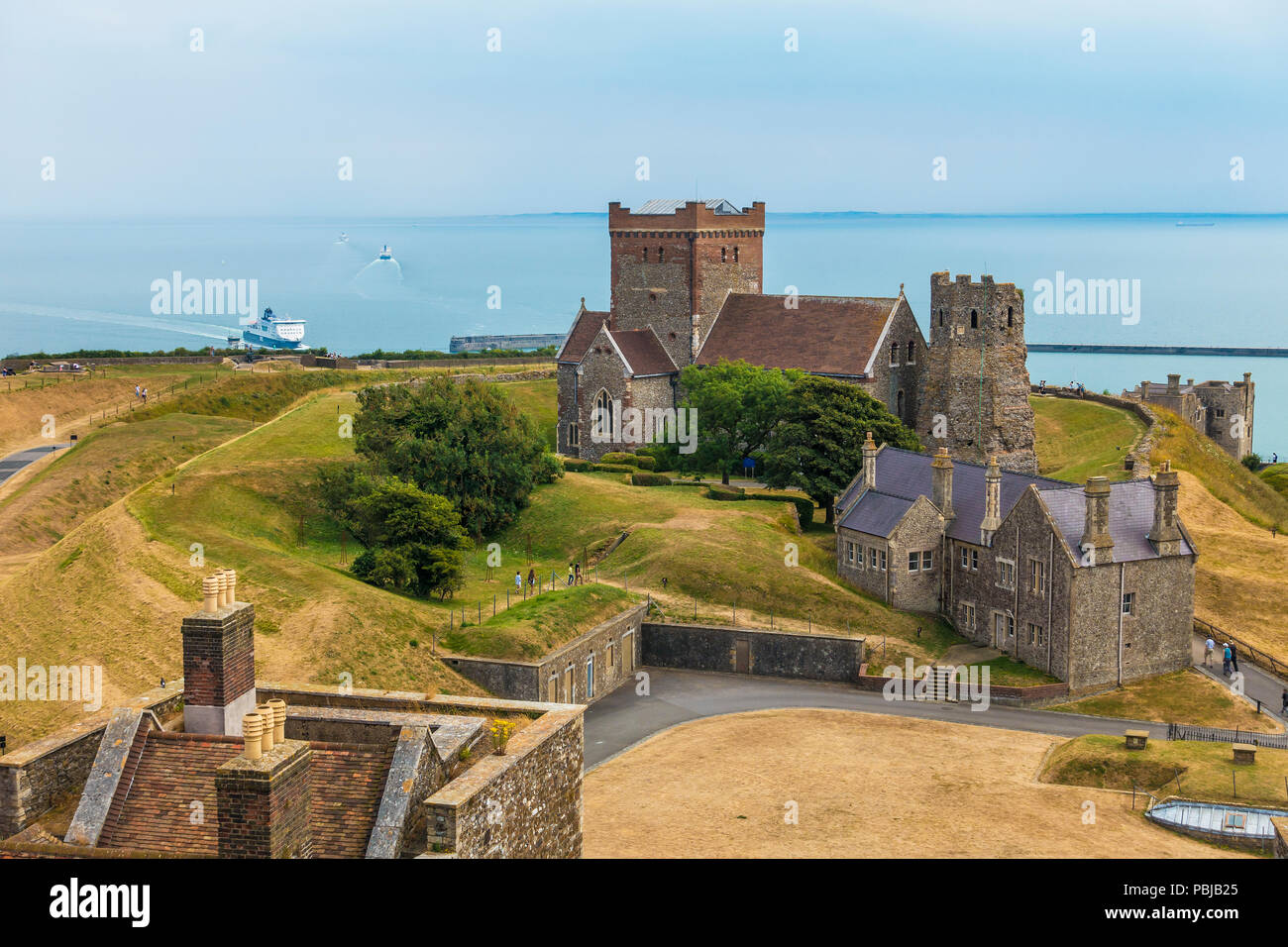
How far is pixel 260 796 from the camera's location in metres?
17.7

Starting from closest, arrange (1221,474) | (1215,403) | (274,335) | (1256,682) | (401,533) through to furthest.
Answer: (1256,682), (401,533), (1221,474), (1215,403), (274,335)

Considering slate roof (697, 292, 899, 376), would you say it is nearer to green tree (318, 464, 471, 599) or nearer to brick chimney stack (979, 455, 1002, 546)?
brick chimney stack (979, 455, 1002, 546)

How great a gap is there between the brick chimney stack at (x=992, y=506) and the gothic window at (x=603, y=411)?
35230 mm

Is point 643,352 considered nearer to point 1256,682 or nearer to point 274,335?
point 1256,682

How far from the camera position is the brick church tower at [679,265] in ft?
306

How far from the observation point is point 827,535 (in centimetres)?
7062

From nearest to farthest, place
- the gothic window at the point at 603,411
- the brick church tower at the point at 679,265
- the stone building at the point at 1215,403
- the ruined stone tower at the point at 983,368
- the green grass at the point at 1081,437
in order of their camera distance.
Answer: the ruined stone tower at the point at 983,368 → the green grass at the point at 1081,437 → the gothic window at the point at 603,411 → the brick church tower at the point at 679,265 → the stone building at the point at 1215,403

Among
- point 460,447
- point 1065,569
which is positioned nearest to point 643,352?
point 460,447

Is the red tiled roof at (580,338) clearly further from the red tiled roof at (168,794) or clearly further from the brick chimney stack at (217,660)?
the red tiled roof at (168,794)

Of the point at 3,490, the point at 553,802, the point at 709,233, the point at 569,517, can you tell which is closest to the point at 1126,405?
the point at 709,233

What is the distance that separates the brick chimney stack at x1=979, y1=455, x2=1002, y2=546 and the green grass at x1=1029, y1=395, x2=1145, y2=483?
2164 centimetres

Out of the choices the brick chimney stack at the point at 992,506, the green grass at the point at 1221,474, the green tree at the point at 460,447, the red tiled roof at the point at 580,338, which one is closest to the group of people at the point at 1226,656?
the brick chimney stack at the point at 992,506

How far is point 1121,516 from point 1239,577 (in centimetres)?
1294

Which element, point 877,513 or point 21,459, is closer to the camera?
point 877,513
